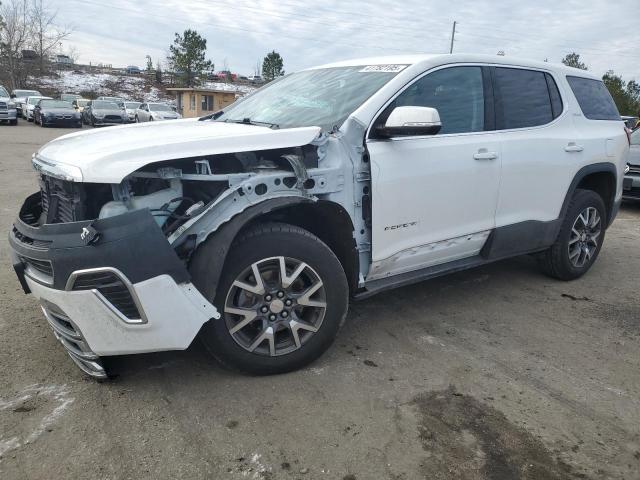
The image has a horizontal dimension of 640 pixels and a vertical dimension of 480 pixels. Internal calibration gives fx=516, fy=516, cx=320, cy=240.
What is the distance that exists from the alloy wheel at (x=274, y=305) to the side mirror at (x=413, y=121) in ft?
3.20

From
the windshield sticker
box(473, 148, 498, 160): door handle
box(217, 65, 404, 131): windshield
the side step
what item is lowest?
the side step

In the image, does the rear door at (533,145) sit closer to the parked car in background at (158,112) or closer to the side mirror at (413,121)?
the side mirror at (413,121)

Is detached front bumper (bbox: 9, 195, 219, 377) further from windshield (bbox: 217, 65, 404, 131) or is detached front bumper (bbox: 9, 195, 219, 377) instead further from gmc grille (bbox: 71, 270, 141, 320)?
windshield (bbox: 217, 65, 404, 131)

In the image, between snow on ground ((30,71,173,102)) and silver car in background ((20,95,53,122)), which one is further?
snow on ground ((30,71,173,102))

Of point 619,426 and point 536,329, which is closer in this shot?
point 619,426

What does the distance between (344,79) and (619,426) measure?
2.70 metres

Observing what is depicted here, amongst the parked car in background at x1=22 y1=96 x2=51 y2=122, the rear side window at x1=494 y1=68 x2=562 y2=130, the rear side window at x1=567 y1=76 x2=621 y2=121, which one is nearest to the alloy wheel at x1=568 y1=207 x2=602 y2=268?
the rear side window at x1=567 y1=76 x2=621 y2=121

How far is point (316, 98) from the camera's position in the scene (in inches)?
142

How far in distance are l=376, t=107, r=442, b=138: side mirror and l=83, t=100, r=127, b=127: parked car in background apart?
26.2 m

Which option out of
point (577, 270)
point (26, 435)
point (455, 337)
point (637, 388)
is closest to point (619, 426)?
point (637, 388)

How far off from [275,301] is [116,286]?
839 mm

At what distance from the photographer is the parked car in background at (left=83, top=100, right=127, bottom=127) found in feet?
86.9

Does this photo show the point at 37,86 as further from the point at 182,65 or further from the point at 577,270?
the point at 577,270

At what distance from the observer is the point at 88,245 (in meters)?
2.37
